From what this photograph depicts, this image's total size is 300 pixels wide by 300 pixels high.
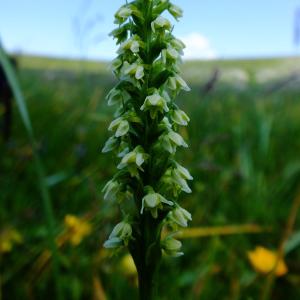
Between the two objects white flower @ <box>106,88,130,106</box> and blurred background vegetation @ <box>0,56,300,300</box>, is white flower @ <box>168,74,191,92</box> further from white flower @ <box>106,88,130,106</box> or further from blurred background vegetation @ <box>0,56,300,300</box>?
blurred background vegetation @ <box>0,56,300,300</box>

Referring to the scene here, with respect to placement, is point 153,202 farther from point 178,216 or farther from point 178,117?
point 178,117

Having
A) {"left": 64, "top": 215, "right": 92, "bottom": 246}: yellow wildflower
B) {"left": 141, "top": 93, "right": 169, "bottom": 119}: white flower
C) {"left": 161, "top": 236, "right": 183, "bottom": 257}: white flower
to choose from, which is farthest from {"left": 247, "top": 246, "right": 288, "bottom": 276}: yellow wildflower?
{"left": 141, "top": 93, "right": 169, "bottom": 119}: white flower

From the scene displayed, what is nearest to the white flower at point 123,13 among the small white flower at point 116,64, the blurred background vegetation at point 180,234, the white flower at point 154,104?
the small white flower at point 116,64

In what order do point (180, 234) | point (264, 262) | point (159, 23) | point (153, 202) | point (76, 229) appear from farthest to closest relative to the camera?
point (76, 229)
point (264, 262)
point (180, 234)
point (159, 23)
point (153, 202)

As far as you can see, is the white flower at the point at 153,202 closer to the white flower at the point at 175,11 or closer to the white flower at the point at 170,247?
the white flower at the point at 170,247

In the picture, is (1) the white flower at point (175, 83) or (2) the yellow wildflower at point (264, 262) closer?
(1) the white flower at point (175, 83)

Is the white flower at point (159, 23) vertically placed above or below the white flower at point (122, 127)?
above

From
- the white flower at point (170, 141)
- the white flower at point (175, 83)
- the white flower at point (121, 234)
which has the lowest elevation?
the white flower at point (121, 234)

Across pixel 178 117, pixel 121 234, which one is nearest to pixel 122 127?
pixel 178 117
